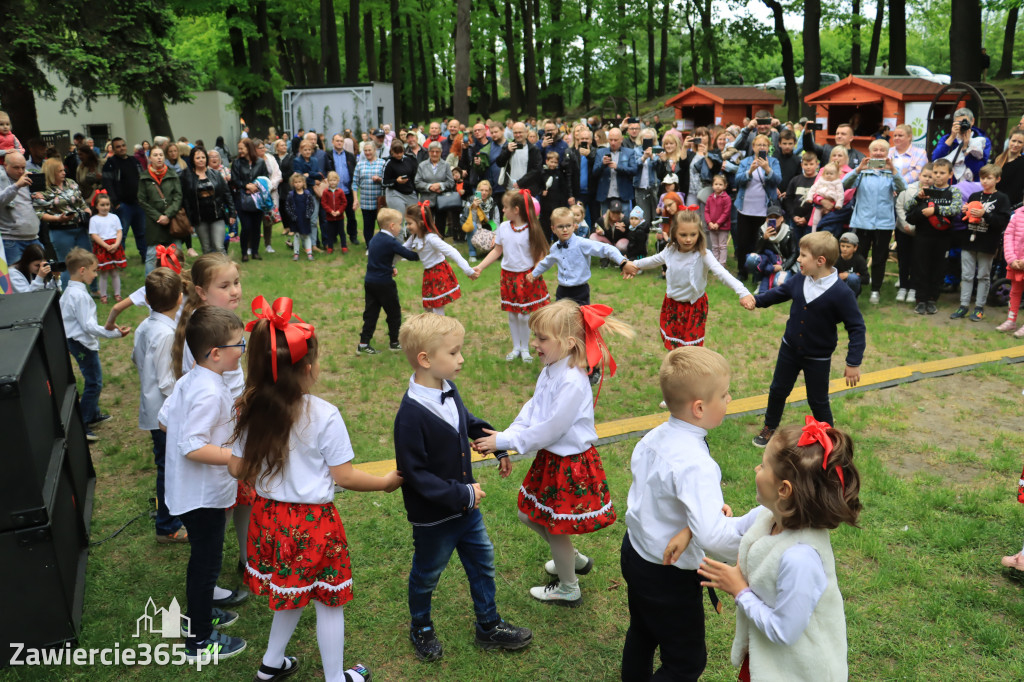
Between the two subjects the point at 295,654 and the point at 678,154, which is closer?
the point at 295,654

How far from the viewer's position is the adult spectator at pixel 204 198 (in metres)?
12.0

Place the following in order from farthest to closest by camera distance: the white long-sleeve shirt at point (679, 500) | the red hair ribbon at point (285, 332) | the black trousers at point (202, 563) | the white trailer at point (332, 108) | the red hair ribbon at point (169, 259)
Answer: the white trailer at point (332, 108) → the red hair ribbon at point (169, 259) → the black trousers at point (202, 563) → the red hair ribbon at point (285, 332) → the white long-sleeve shirt at point (679, 500)

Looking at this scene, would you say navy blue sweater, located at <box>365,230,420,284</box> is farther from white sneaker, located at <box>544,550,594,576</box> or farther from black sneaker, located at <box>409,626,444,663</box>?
black sneaker, located at <box>409,626,444,663</box>

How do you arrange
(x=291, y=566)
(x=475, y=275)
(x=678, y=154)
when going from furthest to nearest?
(x=678, y=154) < (x=475, y=275) < (x=291, y=566)

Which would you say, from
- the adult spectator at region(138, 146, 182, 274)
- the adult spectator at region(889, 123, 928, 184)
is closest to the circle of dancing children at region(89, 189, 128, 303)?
the adult spectator at region(138, 146, 182, 274)

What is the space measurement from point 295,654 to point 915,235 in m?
9.57

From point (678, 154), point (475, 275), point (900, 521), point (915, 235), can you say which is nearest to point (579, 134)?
point (678, 154)

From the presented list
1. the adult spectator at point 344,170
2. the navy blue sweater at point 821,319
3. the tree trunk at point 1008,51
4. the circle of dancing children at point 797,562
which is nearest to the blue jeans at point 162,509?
the circle of dancing children at point 797,562

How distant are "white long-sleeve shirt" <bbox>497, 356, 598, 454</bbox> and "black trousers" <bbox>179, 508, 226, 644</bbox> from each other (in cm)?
147

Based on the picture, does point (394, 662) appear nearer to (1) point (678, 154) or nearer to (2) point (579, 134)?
(1) point (678, 154)

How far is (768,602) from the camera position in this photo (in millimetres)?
2535

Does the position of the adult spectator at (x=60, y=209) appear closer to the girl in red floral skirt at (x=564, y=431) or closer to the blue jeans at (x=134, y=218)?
the blue jeans at (x=134, y=218)

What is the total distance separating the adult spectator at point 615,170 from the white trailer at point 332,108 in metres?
13.9

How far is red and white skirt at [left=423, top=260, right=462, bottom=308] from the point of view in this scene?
875cm
